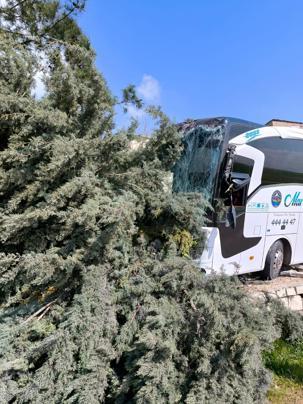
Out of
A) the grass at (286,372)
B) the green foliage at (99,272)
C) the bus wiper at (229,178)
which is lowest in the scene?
the grass at (286,372)

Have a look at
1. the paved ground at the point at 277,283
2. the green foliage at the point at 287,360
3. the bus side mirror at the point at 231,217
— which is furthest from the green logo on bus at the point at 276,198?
the green foliage at the point at 287,360

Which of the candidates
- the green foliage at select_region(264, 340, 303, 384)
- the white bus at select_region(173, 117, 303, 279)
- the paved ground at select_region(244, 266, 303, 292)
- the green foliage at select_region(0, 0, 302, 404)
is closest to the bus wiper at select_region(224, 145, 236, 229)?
the white bus at select_region(173, 117, 303, 279)

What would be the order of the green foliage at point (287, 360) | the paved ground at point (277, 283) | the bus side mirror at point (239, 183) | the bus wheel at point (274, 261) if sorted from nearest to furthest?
the green foliage at point (287, 360), the bus side mirror at point (239, 183), the paved ground at point (277, 283), the bus wheel at point (274, 261)

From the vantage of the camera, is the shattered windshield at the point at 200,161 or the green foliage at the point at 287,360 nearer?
the green foliage at the point at 287,360

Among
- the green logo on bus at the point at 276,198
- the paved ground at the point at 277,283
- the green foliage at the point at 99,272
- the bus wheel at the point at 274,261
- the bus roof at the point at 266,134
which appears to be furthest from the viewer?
the bus wheel at the point at 274,261

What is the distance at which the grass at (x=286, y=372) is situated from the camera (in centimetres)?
312

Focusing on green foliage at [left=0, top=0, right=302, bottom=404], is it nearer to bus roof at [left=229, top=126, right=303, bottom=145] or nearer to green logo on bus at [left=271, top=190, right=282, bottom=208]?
bus roof at [left=229, top=126, right=303, bottom=145]

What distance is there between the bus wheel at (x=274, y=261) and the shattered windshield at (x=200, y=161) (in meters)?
2.16

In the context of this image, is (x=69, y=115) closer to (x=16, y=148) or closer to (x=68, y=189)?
(x=16, y=148)

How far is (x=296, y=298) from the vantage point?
534 centimetres

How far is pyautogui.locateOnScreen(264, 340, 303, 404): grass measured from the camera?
312cm

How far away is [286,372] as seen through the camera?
3547 millimetres

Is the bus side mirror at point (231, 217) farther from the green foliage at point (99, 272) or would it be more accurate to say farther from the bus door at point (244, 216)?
the green foliage at point (99, 272)

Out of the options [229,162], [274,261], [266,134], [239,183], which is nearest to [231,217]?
[239,183]
